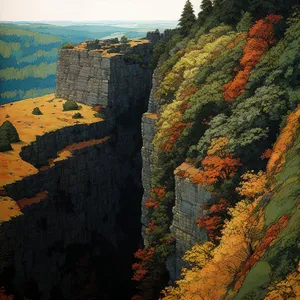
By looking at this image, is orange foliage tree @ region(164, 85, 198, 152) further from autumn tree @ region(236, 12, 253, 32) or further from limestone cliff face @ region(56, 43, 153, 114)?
limestone cliff face @ region(56, 43, 153, 114)

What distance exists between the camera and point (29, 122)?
5656cm

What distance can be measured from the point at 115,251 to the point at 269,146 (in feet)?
118

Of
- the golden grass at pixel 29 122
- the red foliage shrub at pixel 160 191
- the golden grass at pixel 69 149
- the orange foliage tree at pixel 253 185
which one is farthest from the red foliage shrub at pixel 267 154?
the golden grass at pixel 69 149

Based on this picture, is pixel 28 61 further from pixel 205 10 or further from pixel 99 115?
pixel 205 10

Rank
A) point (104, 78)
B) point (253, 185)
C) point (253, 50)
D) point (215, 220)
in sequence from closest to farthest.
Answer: point (253, 185) → point (215, 220) → point (253, 50) → point (104, 78)

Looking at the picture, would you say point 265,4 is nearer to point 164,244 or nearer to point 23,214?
point 164,244

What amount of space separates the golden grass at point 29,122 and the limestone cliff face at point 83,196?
2.80ft

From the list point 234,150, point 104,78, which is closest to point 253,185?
point 234,150

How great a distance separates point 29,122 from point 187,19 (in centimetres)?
2358

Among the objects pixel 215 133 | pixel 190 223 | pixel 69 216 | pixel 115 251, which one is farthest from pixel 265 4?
pixel 115 251

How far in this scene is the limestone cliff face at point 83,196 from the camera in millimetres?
44688

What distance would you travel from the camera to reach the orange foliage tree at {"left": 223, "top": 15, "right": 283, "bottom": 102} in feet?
118

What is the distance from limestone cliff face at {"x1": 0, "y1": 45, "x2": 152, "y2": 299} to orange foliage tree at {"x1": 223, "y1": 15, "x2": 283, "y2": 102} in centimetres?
2194

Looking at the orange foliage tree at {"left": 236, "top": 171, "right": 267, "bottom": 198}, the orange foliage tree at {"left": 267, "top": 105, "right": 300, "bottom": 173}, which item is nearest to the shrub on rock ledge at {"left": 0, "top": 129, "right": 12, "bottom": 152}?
Answer: the orange foliage tree at {"left": 236, "top": 171, "right": 267, "bottom": 198}
